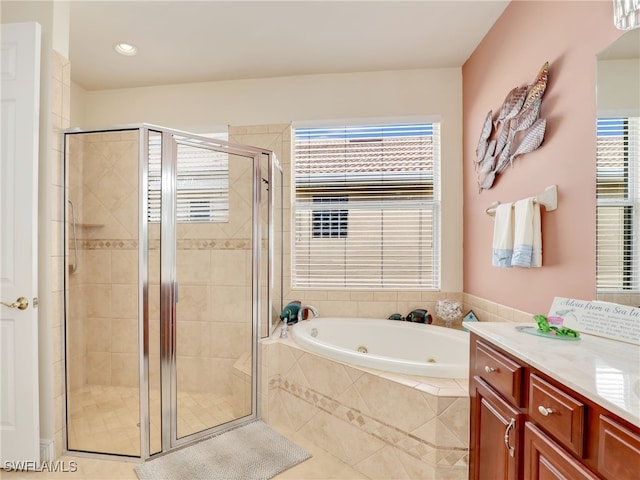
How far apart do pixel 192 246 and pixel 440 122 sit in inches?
87.1

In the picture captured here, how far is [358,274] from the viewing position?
2.85 m

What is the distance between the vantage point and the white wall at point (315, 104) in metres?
2.73

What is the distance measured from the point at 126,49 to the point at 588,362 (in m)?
3.23

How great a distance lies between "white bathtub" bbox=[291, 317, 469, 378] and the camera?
228cm

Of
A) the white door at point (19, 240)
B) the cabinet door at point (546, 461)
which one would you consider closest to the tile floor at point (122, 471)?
the white door at point (19, 240)

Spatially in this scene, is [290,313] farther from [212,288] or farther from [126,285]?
[126,285]

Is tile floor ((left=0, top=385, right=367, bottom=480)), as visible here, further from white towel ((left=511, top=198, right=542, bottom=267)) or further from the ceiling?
the ceiling

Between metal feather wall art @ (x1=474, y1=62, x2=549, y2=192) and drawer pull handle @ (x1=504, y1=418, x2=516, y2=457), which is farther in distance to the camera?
metal feather wall art @ (x1=474, y1=62, x2=549, y2=192)

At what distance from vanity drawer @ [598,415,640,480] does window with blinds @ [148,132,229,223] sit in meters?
2.07

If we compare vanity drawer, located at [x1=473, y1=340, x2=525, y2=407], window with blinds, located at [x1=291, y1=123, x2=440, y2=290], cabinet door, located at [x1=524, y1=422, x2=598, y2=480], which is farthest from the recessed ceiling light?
cabinet door, located at [x1=524, y1=422, x2=598, y2=480]

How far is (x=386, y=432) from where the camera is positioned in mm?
1666

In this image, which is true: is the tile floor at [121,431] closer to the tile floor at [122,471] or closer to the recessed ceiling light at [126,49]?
the tile floor at [122,471]

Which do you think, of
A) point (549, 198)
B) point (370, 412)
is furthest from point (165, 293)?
point (549, 198)

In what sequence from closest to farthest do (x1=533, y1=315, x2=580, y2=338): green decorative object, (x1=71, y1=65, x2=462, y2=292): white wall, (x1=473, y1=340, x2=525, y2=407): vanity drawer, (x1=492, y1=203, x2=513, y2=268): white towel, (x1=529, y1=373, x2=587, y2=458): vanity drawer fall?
1. (x1=529, y1=373, x2=587, y2=458): vanity drawer
2. (x1=473, y1=340, x2=525, y2=407): vanity drawer
3. (x1=533, y1=315, x2=580, y2=338): green decorative object
4. (x1=492, y1=203, x2=513, y2=268): white towel
5. (x1=71, y1=65, x2=462, y2=292): white wall
